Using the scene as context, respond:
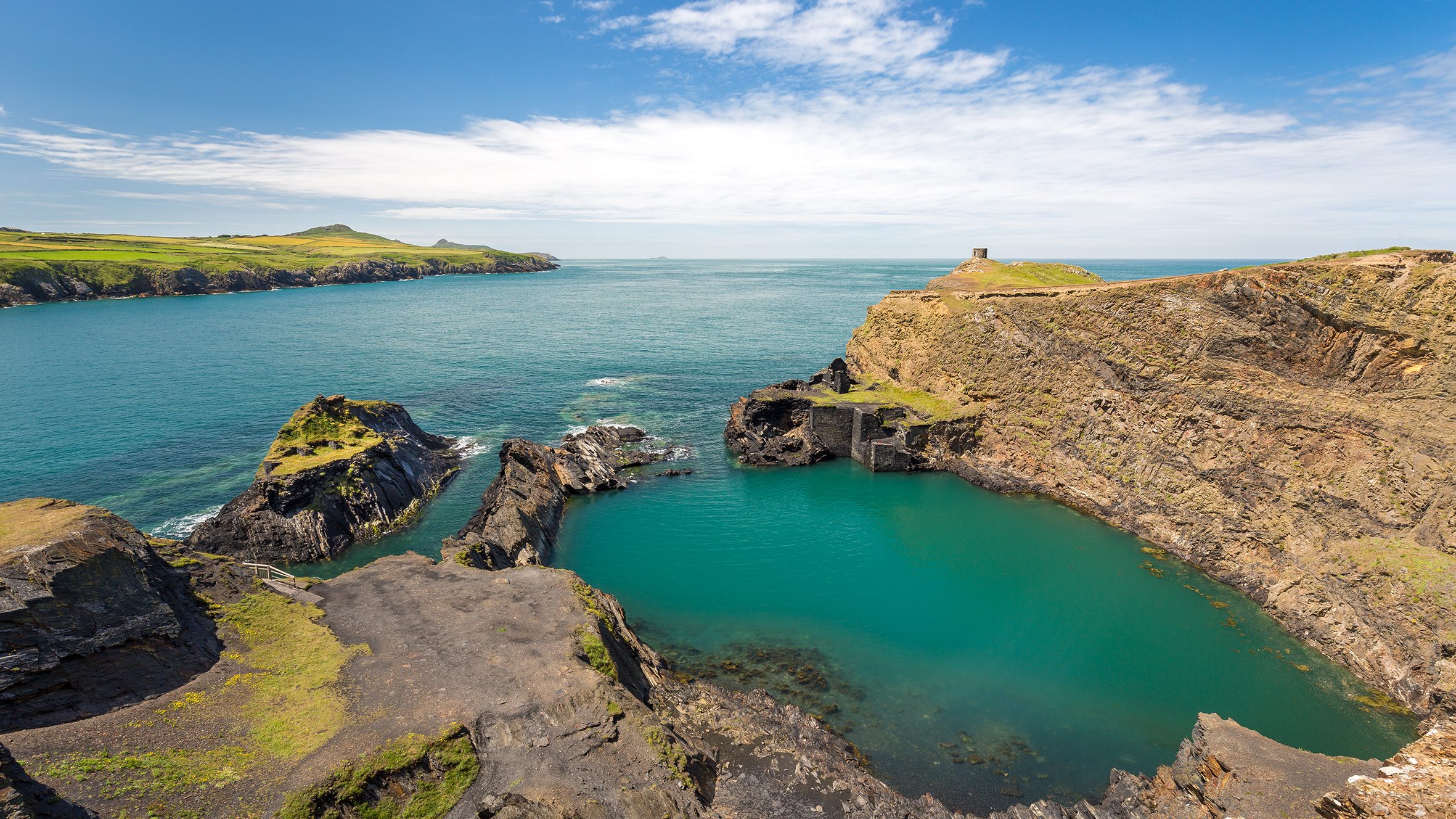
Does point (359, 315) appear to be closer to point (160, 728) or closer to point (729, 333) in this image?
point (729, 333)

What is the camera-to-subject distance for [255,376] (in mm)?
74375

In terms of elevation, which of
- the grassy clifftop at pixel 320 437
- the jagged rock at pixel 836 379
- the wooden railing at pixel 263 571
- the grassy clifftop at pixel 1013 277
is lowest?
the wooden railing at pixel 263 571

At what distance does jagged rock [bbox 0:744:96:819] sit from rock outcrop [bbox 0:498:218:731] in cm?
372

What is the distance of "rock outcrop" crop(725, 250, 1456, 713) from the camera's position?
27.8 metres

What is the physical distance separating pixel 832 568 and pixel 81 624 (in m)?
30.9

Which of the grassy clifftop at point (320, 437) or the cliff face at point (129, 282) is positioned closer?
the grassy clifftop at point (320, 437)

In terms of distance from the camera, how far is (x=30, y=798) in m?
12.5

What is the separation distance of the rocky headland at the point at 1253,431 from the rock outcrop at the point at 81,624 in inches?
1199

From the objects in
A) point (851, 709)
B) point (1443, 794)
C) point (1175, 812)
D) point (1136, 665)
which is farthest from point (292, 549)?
point (1443, 794)

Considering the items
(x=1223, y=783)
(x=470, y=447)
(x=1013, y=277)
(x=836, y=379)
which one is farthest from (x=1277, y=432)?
(x=470, y=447)

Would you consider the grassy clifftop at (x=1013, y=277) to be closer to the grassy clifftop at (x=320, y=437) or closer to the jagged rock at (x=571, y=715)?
the jagged rock at (x=571, y=715)

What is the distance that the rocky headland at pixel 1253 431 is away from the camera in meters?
27.5

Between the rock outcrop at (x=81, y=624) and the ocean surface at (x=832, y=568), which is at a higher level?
the rock outcrop at (x=81, y=624)

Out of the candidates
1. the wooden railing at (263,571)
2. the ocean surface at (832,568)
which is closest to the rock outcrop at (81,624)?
the wooden railing at (263,571)
